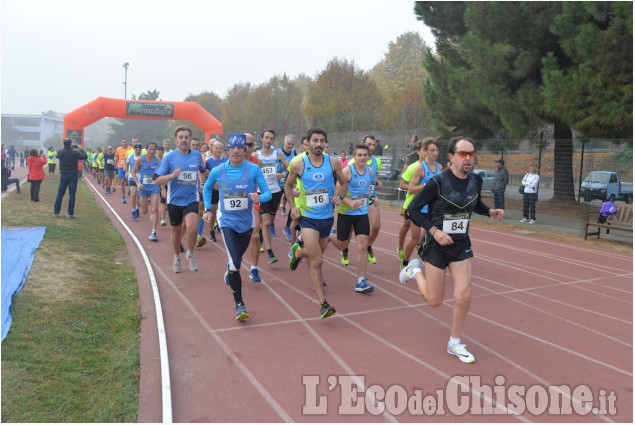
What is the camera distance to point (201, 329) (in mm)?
5238

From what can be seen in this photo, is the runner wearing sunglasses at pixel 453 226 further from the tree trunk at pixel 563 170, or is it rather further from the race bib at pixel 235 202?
the tree trunk at pixel 563 170

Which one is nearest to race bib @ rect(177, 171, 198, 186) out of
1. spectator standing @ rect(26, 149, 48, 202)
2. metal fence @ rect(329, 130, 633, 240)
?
spectator standing @ rect(26, 149, 48, 202)

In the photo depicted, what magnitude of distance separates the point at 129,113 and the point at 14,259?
29.4 meters

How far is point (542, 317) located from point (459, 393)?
2549 millimetres

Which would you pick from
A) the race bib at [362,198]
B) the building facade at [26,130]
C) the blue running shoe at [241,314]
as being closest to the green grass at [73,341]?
the blue running shoe at [241,314]

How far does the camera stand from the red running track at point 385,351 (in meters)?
3.70

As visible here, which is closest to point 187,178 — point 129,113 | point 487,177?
point 487,177

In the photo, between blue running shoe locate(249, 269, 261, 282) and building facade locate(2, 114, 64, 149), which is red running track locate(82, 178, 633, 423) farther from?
building facade locate(2, 114, 64, 149)

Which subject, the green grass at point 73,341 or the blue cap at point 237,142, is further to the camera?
the blue cap at point 237,142

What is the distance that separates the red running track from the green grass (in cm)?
20

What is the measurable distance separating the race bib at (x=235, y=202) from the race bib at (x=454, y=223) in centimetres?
242

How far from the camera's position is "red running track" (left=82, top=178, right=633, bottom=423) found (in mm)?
3703

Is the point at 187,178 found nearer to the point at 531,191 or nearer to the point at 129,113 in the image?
the point at 531,191

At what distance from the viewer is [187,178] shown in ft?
24.6
